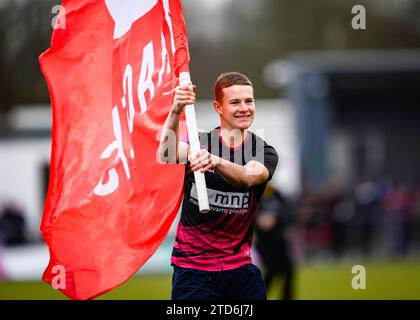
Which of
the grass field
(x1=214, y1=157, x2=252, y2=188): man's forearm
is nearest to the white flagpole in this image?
(x1=214, y1=157, x2=252, y2=188): man's forearm

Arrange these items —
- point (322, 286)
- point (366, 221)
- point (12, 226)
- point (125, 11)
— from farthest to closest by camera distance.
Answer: point (12, 226) < point (366, 221) < point (322, 286) < point (125, 11)

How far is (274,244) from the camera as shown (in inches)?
534

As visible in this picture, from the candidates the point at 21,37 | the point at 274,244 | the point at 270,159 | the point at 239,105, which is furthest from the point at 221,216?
the point at 21,37

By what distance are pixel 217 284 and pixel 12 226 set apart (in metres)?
21.2

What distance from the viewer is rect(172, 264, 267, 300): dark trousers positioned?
744cm

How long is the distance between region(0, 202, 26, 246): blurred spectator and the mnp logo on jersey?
20.2 metres

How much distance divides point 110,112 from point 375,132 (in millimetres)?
26137

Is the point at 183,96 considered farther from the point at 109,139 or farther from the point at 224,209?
the point at 109,139

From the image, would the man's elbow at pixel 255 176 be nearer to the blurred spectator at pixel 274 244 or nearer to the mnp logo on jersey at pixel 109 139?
the mnp logo on jersey at pixel 109 139

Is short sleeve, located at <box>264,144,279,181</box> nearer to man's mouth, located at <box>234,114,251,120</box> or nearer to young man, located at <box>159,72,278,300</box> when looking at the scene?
young man, located at <box>159,72,278,300</box>

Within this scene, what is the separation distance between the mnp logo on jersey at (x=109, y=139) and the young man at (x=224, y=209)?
12.4 inches

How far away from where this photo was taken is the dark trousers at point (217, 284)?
7441 mm

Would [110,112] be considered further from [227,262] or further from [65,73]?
[227,262]

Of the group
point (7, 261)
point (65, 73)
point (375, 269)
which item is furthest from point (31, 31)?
point (65, 73)
